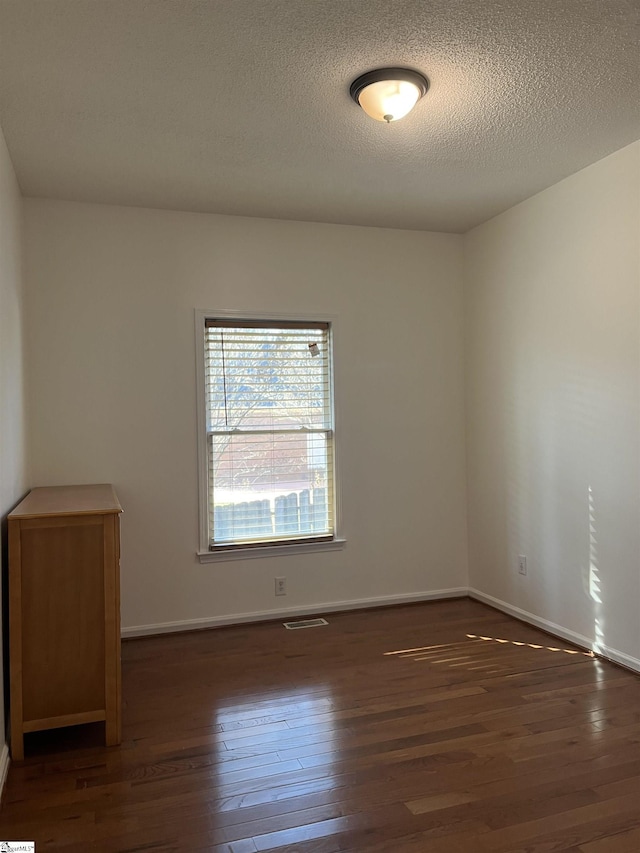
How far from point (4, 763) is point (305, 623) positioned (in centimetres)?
208

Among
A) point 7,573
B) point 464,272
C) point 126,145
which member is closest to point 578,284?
point 464,272

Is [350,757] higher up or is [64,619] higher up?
[64,619]

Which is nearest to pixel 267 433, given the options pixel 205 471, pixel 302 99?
pixel 205 471

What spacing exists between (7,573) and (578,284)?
323cm

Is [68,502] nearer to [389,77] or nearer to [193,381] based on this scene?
[193,381]

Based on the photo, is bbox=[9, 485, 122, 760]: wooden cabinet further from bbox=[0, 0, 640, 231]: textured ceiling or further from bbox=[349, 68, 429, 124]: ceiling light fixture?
bbox=[349, 68, 429, 124]: ceiling light fixture

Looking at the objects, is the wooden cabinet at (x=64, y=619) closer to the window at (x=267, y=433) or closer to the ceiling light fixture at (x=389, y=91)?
the window at (x=267, y=433)

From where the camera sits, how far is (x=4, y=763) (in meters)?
2.43

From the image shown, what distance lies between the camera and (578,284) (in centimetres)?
366

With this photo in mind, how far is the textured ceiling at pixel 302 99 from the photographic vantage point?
2.20 metres

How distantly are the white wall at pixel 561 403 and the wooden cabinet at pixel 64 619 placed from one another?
2.50m

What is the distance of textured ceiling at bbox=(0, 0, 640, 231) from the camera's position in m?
2.20

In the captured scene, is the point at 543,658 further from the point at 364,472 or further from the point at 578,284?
the point at 578,284

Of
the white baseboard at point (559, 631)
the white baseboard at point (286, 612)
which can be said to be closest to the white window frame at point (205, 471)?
the white baseboard at point (286, 612)
